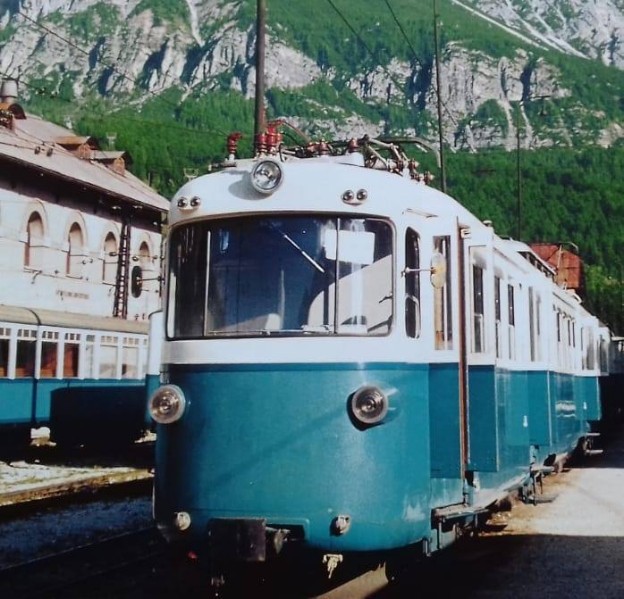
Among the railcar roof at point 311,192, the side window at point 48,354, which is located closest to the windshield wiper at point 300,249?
the railcar roof at point 311,192

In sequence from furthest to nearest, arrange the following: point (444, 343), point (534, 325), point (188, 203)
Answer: point (534, 325)
point (444, 343)
point (188, 203)

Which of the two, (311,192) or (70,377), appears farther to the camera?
(70,377)

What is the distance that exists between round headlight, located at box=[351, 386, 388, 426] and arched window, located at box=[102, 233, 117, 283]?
28240mm

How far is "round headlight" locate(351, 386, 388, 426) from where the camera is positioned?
625 centimetres

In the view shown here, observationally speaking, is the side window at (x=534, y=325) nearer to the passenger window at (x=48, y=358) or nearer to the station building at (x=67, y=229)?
the passenger window at (x=48, y=358)

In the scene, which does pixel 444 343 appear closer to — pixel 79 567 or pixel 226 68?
pixel 79 567

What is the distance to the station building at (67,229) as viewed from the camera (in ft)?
93.0

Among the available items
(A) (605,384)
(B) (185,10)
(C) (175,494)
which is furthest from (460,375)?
(B) (185,10)

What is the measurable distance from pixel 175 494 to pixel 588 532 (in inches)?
231

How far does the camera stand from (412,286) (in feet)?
22.1

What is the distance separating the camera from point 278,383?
6.37 meters

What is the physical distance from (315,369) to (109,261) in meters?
28.5

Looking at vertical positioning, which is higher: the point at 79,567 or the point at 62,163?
the point at 62,163

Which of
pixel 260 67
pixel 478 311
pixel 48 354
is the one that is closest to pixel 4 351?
pixel 48 354
